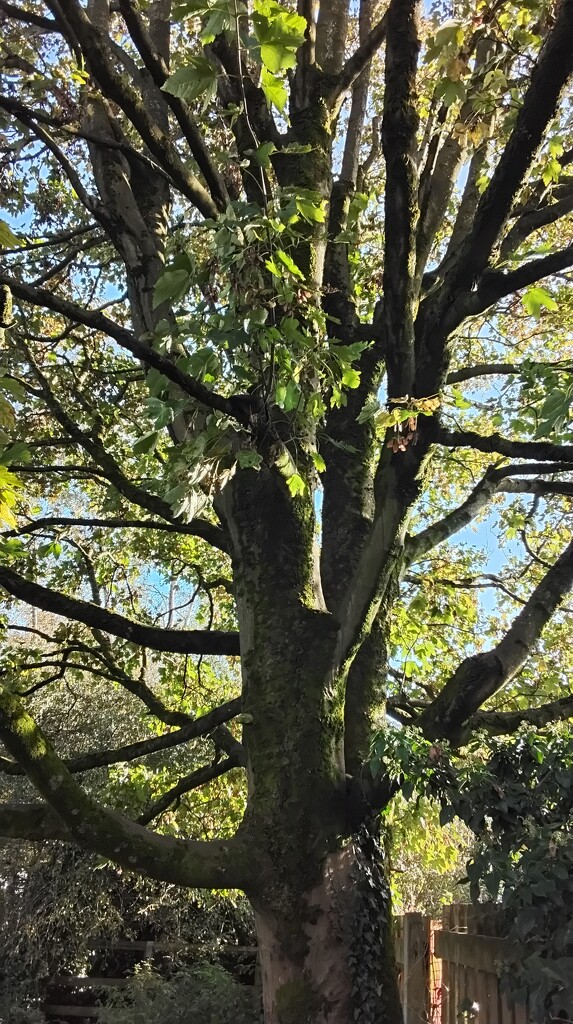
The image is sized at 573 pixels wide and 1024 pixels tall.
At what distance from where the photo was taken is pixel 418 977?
4.39 m

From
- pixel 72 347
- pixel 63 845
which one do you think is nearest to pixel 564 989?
pixel 72 347

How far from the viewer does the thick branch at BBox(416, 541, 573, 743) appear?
3.48 metres

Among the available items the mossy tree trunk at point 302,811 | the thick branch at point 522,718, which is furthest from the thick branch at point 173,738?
the thick branch at point 522,718

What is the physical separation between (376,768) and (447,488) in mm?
6185

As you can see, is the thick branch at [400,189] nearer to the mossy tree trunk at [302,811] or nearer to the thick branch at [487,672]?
the mossy tree trunk at [302,811]

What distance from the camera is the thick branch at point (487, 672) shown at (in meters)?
3.48

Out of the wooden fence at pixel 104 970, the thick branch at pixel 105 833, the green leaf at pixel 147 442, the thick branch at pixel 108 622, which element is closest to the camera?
the thick branch at pixel 105 833

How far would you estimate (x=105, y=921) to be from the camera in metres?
9.36

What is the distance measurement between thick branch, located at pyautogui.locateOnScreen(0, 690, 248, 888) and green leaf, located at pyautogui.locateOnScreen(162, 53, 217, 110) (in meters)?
2.43

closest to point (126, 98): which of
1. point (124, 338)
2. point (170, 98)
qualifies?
point (170, 98)

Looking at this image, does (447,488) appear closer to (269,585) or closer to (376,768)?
(269,585)

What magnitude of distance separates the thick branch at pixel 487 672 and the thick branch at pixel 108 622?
51.8 inches

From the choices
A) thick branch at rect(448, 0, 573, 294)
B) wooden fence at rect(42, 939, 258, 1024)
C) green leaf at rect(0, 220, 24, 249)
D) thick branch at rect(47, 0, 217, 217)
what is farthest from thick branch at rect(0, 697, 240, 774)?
wooden fence at rect(42, 939, 258, 1024)

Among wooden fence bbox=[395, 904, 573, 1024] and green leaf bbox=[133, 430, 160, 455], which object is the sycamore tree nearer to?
green leaf bbox=[133, 430, 160, 455]
